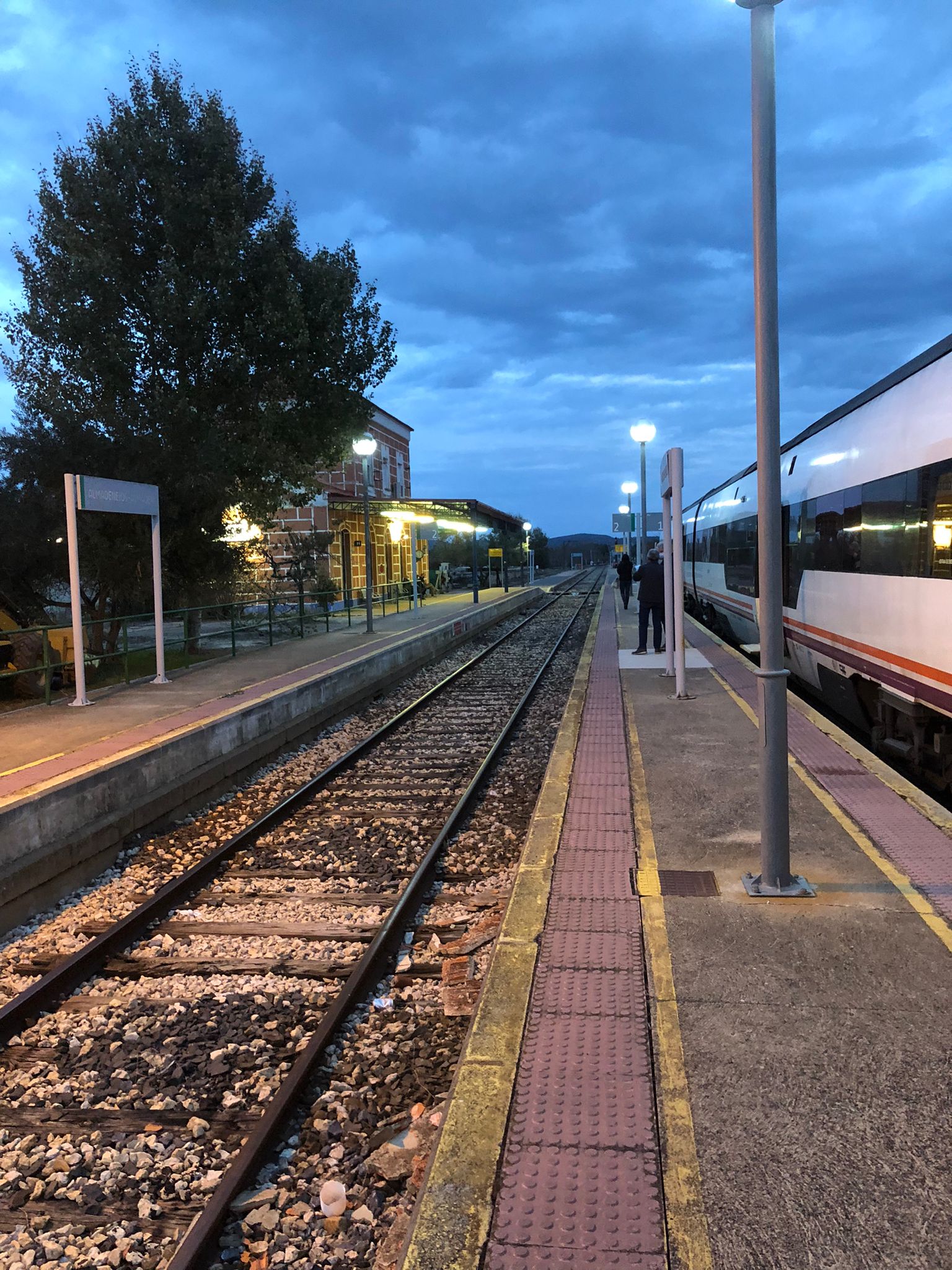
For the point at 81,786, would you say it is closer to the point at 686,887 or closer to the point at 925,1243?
the point at 686,887

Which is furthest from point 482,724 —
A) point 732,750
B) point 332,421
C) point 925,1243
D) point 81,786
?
point 925,1243

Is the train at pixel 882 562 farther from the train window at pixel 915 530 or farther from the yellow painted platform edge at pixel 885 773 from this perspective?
the yellow painted platform edge at pixel 885 773

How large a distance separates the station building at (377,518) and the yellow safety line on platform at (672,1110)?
19.6 metres

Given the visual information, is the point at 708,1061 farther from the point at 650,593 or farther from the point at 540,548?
the point at 540,548

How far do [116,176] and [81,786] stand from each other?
39.8 ft

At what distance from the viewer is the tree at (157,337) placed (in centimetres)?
1428

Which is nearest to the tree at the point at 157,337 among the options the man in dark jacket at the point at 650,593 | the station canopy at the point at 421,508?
the man in dark jacket at the point at 650,593

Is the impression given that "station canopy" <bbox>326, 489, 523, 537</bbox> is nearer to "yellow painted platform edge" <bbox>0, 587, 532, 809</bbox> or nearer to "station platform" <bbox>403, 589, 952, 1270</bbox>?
"yellow painted platform edge" <bbox>0, 587, 532, 809</bbox>

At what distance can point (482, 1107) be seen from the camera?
306 centimetres

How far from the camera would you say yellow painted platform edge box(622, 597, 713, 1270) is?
7.95ft

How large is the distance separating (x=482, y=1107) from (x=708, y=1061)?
834 mm

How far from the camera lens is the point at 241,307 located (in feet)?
52.1

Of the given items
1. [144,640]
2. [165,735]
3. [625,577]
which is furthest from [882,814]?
[625,577]

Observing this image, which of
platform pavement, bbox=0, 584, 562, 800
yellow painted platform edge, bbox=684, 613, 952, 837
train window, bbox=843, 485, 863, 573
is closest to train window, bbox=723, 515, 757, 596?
yellow painted platform edge, bbox=684, 613, 952, 837
